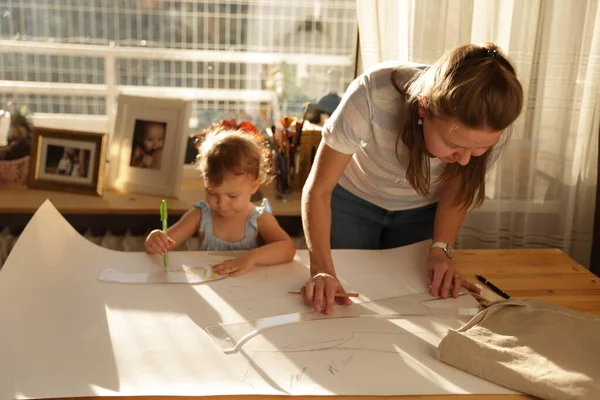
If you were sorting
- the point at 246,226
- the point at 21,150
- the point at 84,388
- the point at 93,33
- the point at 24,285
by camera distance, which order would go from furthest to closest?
the point at 93,33 → the point at 21,150 → the point at 246,226 → the point at 24,285 → the point at 84,388

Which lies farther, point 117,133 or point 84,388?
point 117,133

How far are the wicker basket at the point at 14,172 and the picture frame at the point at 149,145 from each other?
284 millimetres

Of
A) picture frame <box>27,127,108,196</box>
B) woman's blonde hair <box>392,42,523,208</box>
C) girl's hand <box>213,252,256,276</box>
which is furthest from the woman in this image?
picture frame <box>27,127,108,196</box>

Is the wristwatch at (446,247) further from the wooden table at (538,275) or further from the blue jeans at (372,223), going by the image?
the blue jeans at (372,223)

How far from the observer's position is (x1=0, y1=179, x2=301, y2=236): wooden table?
2.07 m

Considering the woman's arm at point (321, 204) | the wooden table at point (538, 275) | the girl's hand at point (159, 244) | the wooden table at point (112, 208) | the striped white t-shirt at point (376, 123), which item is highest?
the striped white t-shirt at point (376, 123)

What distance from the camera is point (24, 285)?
4.02ft

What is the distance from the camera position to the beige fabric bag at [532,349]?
975mm

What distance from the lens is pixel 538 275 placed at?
1460 mm

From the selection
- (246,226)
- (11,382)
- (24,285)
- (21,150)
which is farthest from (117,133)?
(11,382)

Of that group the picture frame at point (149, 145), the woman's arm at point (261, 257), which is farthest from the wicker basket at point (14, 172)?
the woman's arm at point (261, 257)

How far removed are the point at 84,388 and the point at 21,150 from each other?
1.51m

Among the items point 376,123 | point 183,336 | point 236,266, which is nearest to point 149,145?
point 236,266

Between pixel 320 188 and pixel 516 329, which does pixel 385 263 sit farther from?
pixel 516 329
